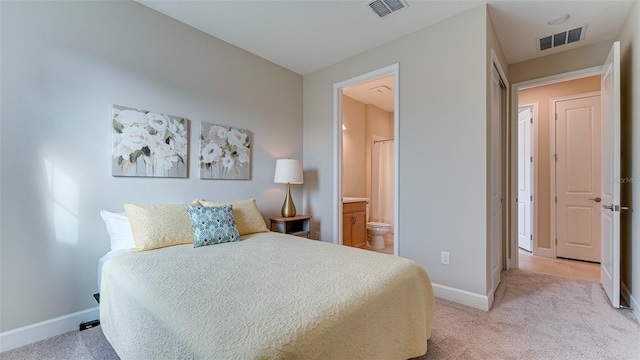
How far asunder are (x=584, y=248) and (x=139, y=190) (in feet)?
18.0

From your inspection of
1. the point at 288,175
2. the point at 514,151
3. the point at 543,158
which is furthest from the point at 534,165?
the point at 288,175

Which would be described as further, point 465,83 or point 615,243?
point 465,83

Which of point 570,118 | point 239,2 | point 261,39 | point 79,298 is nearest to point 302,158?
point 261,39

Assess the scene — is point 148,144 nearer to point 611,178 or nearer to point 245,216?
point 245,216

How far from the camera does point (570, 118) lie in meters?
3.76

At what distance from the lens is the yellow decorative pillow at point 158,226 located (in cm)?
188

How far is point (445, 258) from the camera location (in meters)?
2.50

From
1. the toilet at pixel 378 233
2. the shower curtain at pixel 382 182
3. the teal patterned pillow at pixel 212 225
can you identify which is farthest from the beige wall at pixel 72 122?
the shower curtain at pixel 382 182

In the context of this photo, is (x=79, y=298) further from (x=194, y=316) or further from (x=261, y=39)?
(x=261, y=39)

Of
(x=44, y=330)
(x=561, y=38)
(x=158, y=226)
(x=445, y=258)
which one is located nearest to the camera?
(x=44, y=330)

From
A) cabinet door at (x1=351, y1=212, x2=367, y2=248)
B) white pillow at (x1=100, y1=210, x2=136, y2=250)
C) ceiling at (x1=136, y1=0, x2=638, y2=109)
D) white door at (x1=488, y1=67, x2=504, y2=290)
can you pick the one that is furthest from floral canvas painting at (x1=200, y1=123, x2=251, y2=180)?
white door at (x1=488, y1=67, x2=504, y2=290)

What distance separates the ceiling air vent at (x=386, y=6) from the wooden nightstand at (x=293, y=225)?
2325 millimetres

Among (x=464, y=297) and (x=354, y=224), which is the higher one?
(x=354, y=224)

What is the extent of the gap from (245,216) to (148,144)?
1.05 metres
